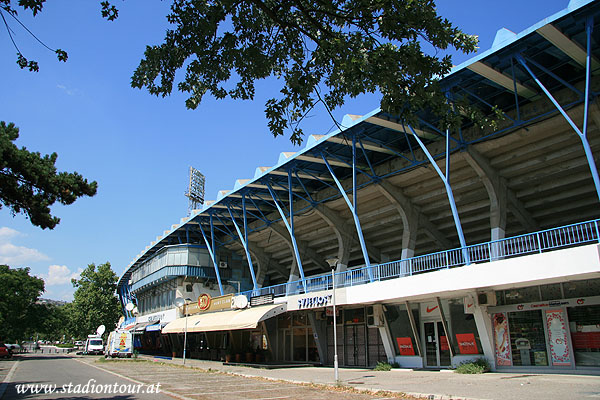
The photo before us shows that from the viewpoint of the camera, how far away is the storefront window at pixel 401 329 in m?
21.1

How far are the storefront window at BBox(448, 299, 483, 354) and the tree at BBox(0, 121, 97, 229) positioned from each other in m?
15.7

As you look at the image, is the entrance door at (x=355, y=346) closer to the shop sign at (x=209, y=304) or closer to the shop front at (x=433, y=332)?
the shop front at (x=433, y=332)

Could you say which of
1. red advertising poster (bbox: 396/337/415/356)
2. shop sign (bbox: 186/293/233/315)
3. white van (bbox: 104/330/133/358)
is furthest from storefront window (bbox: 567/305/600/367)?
white van (bbox: 104/330/133/358)

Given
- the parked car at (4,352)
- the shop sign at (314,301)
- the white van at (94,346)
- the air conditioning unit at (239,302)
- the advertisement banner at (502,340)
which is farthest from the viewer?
the white van at (94,346)

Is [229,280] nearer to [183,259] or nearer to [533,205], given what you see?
[183,259]

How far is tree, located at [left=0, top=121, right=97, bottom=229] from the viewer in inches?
557

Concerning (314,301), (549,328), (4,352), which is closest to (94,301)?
(4,352)

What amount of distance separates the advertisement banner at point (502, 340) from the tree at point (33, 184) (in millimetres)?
16513

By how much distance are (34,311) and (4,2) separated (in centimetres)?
5684

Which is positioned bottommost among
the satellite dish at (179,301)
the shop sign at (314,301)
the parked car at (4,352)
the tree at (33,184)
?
the parked car at (4,352)

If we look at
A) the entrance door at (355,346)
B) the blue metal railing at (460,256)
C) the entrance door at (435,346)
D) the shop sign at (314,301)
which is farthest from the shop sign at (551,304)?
the entrance door at (355,346)

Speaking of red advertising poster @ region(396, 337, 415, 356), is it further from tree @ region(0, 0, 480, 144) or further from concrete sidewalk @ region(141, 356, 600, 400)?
tree @ region(0, 0, 480, 144)

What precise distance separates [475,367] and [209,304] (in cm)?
2294

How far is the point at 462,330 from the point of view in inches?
746
